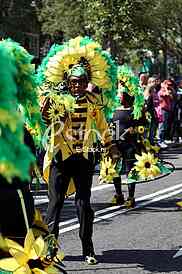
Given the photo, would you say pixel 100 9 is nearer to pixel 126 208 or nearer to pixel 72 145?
pixel 126 208

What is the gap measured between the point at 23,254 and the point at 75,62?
3003 mm

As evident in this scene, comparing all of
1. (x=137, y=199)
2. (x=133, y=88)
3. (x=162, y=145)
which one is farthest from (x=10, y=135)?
(x=162, y=145)

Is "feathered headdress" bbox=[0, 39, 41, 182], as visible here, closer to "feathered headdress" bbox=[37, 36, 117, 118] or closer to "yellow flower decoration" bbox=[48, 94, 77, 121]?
"yellow flower decoration" bbox=[48, 94, 77, 121]

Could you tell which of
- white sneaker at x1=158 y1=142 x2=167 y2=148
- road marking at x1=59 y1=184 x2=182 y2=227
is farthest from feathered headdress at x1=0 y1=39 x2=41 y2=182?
white sneaker at x1=158 y1=142 x2=167 y2=148

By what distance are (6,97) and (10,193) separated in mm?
1519

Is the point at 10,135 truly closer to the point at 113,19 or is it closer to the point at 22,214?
the point at 22,214

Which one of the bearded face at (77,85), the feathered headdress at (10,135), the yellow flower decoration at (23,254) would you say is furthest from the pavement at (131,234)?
Answer: the feathered headdress at (10,135)

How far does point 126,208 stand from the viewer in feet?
27.7

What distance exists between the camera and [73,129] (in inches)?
229

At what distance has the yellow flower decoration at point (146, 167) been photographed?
28.3ft

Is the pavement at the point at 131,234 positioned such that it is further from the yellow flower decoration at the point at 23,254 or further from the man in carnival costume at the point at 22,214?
the yellow flower decoration at the point at 23,254

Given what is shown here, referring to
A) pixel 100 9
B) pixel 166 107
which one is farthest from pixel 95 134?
pixel 100 9

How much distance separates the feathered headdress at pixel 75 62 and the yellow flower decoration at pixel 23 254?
282 centimetres

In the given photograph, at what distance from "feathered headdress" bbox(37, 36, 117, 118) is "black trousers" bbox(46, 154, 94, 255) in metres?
0.79
